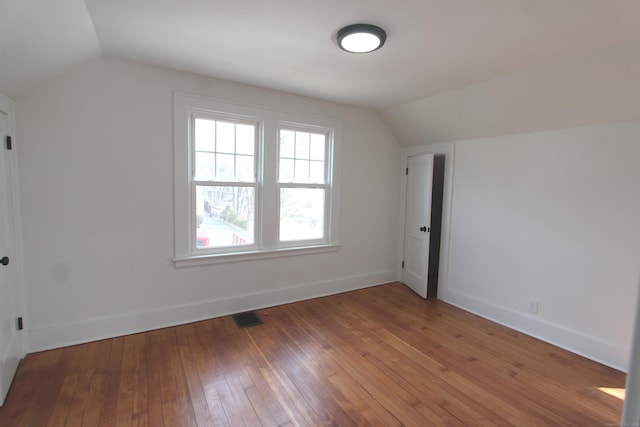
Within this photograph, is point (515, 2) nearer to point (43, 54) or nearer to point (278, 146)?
point (278, 146)

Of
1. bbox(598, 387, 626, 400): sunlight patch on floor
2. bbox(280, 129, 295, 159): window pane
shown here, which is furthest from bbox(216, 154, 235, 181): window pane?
bbox(598, 387, 626, 400): sunlight patch on floor

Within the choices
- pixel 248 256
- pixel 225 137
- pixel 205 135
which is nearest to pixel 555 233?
pixel 248 256

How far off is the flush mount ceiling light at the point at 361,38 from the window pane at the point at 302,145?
1567mm

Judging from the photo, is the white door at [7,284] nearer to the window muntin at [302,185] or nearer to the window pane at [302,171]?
the window muntin at [302,185]

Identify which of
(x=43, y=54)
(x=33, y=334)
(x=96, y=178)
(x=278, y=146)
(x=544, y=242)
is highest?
(x=43, y=54)

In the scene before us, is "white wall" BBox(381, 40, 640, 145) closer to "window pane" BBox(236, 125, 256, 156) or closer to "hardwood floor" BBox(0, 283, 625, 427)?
"window pane" BBox(236, 125, 256, 156)

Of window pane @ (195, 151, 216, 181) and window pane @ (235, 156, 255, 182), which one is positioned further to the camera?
window pane @ (235, 156, 255, 182)

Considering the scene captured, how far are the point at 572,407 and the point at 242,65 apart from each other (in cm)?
369

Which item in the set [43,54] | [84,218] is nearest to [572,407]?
[84,218]

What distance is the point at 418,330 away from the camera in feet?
10.2

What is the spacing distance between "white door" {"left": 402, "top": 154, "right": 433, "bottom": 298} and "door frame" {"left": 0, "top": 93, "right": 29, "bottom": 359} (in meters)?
4.11

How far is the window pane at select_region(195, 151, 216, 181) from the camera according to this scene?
314 centimetres

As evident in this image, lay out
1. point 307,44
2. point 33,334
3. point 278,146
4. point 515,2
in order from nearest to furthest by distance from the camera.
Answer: point 515,2, point 307,44, point 33,334, point 278,146

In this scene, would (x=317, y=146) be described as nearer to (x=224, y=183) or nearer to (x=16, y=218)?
(x=224, y=183)
